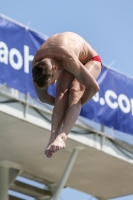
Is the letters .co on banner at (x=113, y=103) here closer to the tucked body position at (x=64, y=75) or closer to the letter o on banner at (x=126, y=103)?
the letter o on banner at (x=126, y=103)

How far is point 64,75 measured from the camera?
844 centimetres

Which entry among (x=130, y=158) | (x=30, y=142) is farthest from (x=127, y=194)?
(x=30, y=142)

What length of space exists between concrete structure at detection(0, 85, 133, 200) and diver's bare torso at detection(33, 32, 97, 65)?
8823 millimetres

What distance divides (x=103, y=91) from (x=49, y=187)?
19.7 ft

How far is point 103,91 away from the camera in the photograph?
18.5 m

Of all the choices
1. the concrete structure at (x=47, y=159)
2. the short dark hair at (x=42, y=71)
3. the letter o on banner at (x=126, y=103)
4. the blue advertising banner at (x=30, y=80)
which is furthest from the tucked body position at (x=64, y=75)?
the letter o on banner at (x=126, y=103)

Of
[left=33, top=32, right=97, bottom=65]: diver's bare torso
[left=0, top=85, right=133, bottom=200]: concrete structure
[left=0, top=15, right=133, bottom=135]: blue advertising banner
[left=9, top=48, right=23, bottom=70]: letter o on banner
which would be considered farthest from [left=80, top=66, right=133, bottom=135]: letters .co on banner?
[left=33, top=32, right=97, bottom=65]: diver's bare torso

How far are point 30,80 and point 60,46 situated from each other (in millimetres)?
9329

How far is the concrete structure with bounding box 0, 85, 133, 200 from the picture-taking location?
17625 mm

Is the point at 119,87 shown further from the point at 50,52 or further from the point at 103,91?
the point at 50,52

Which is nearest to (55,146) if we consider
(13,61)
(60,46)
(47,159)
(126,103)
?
(60,46)

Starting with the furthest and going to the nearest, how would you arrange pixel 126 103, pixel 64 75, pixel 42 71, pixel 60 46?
pixel 126 103
pixel 64 75
pixel 60 46
pixel 42 71

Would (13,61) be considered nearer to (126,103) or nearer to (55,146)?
(126,103)

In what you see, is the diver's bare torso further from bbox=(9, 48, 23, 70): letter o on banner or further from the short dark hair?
bbox=(9, 48, 23, 70): letter o on banner
